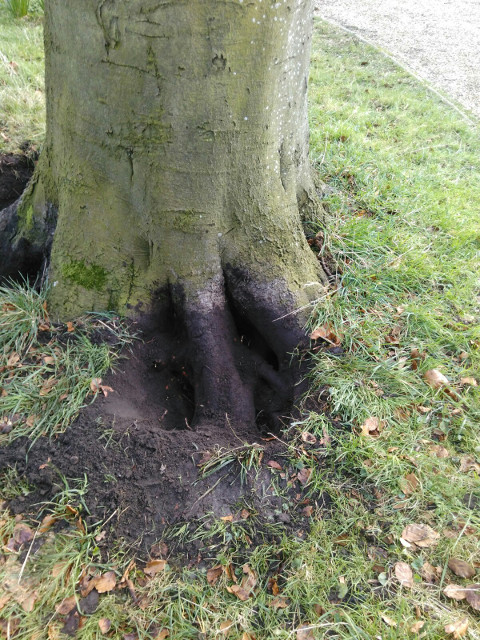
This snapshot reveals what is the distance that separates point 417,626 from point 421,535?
37 cm

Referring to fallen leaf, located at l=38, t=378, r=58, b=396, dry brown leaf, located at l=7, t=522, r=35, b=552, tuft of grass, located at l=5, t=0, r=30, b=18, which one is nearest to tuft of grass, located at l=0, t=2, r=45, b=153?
tuft of grass, located at l=5, t=0, r=30, b=18

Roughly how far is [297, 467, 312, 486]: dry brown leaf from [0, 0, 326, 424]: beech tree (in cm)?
44

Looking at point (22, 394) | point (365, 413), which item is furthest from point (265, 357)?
point (22, 394)

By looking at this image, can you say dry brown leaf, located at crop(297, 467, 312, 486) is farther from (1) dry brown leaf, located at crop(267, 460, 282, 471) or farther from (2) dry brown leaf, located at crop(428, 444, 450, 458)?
(2) dry brown leaf, located at crop(428, 444, 450, 458)

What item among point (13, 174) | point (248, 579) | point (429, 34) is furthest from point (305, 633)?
point (429, 34)

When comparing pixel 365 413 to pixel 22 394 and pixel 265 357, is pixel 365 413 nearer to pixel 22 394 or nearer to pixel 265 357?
pixel 265 357

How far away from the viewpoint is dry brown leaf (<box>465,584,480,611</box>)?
183 cm

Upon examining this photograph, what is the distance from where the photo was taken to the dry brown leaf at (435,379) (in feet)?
8.42

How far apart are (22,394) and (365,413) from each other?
174 centimetres

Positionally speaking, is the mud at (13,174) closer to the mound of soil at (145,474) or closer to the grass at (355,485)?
the grass at (355,485)

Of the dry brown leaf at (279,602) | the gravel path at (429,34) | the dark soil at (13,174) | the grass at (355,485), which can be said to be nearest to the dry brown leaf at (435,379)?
the grass at (355,485)

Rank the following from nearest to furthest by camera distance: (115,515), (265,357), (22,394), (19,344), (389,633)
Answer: (389,633), (115,515), (22,394), (19,344), (265,357)

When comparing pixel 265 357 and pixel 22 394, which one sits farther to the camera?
pixel 265 357

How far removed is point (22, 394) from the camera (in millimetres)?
2271
